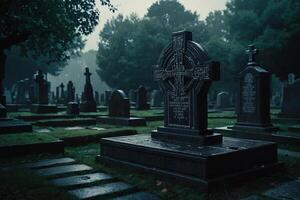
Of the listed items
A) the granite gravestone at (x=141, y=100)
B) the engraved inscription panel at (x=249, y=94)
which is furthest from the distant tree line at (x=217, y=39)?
the engraved inscription panel at (x=249, y=94)

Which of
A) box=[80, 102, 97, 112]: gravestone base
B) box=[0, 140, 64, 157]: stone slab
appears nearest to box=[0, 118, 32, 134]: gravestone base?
box=[0, 140, 64, 157]: stone slab

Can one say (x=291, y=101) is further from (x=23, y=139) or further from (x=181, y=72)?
(x=23, y=139)

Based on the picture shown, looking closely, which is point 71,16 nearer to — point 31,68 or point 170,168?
point 170,168

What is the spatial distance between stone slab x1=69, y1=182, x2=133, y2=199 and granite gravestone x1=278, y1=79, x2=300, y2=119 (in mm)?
11841

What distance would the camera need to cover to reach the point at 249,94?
11.3m

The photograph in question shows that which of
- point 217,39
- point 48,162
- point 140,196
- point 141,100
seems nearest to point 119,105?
point 48,162

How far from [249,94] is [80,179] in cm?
767

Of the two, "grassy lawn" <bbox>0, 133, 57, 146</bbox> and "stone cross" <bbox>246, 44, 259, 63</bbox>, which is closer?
"grassy lawn" <bbox>0, 133, 57, 146</bbox>

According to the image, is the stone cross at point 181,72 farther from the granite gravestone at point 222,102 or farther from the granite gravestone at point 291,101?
the granite gravestone at point 222,102

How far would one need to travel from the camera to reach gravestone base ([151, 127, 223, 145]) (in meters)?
6.10

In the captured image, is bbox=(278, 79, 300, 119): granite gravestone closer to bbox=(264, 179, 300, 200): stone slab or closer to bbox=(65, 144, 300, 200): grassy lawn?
bbox=(65, 144, 300, 200): grassy lawn

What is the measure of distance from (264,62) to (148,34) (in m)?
19.4

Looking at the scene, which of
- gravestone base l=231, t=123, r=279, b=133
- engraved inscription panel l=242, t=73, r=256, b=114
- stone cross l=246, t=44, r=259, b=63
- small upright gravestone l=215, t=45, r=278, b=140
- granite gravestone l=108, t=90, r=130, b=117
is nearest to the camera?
gravestone base l=231, t=123, r=279, b=133

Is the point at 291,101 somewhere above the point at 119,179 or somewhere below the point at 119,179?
above
